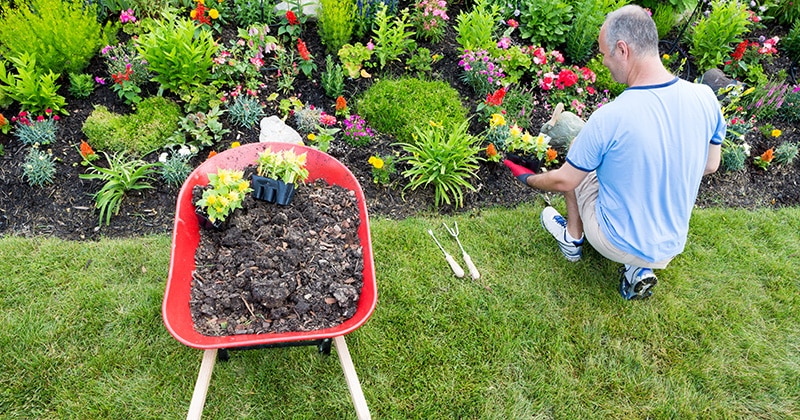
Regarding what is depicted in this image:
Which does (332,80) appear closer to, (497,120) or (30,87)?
(497,120)

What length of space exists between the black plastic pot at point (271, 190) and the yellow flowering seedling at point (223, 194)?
12 cm

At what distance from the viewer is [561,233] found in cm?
325

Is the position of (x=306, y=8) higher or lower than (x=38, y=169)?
higher

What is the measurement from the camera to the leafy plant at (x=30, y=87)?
→ 128 inches

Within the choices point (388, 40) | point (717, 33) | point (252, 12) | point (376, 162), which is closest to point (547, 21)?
point (388, 40)

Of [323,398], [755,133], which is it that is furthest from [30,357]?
[755,133]

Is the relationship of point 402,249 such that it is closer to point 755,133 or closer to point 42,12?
point 42,12

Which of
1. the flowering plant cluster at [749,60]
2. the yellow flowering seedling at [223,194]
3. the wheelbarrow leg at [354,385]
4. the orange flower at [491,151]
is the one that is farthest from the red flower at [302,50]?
the flowering plant cluster at [749,60]

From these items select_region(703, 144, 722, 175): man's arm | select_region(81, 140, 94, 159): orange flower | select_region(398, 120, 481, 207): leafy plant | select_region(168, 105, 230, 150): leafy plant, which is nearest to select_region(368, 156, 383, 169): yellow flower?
select_region(398, 120, 481, 207): leafy plant

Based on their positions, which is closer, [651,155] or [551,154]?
[651,155]

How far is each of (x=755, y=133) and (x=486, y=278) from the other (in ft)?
10.1

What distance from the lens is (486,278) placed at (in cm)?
316

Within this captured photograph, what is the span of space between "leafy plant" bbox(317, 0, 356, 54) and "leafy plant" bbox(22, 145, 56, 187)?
221 centimetres

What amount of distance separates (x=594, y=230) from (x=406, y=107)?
65.7 inches
